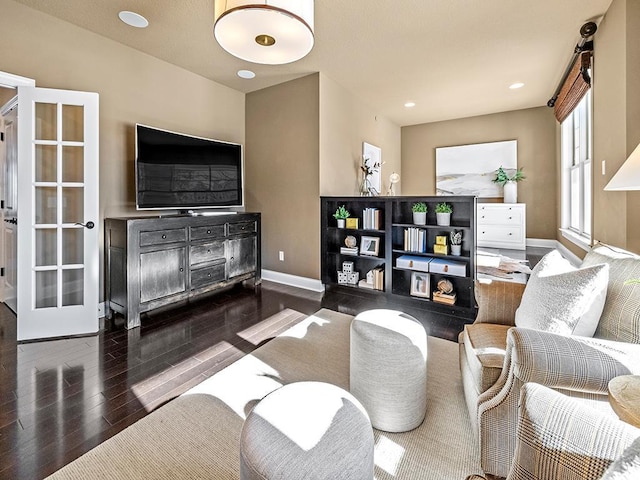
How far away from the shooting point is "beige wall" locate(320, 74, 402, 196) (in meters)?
4.05

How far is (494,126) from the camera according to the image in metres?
6.16

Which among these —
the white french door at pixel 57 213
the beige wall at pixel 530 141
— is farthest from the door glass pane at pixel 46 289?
the beige wall at pixel 530 141

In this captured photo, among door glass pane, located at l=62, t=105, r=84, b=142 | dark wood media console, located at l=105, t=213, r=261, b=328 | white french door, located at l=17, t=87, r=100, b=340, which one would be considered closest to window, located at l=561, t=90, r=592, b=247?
dark wood media console, located at l=105, t=213, r=261, b=328

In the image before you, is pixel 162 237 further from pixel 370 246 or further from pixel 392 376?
pixel 392 376

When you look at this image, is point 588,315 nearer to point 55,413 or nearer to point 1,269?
point 55,413

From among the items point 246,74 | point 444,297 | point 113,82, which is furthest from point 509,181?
point 113,82

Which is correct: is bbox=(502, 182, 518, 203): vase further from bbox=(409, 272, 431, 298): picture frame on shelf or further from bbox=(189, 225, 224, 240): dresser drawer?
bbox=(189, 225, 224, 240): dresser drawer

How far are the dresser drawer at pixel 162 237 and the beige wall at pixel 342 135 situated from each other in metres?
1.71

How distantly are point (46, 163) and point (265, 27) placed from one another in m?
2.30

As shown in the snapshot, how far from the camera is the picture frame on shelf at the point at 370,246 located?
3799 mm

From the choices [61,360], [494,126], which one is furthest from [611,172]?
[61,360]

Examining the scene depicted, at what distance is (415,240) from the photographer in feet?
11.5

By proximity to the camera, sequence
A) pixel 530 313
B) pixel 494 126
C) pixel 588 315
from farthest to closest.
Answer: pixel 494 126 < pixel 530 313 < pixel 588 315

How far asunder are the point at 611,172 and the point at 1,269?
605cm
